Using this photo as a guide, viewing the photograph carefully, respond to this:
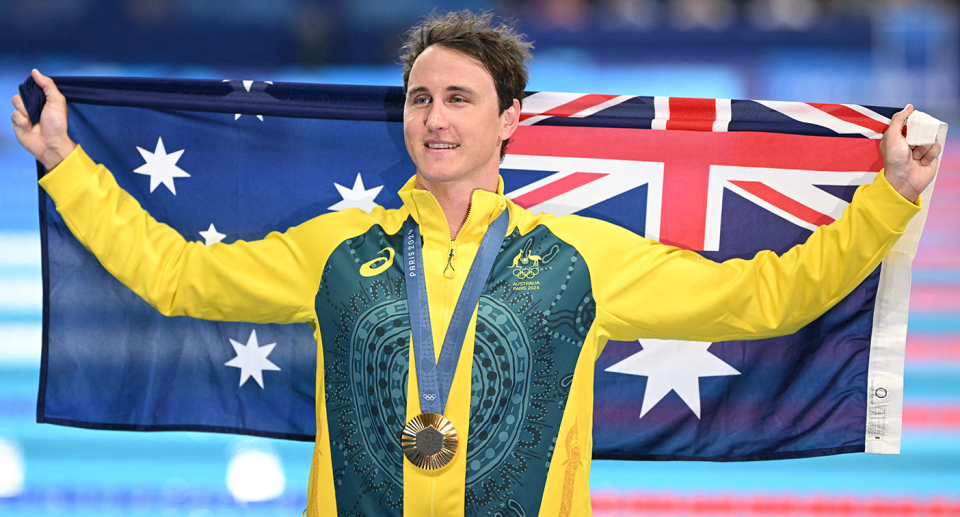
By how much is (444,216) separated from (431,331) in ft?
0.88

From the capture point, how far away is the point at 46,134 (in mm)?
2148

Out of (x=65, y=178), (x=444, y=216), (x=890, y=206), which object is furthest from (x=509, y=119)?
(x=65, y=178)

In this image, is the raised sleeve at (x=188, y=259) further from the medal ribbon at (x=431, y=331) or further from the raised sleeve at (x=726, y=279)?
the raised sleeve at (x=726, y=279)

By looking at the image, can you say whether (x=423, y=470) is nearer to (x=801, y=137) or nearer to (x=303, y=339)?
(x=303, y=339)

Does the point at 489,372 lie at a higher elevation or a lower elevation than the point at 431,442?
higher

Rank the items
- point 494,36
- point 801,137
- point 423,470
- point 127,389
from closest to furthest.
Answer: point 423,470 → point 494,36 → point 801,137 → point 127,389

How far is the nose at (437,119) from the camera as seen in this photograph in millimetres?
1830

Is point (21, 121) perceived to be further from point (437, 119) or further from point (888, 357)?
point (888, 357)

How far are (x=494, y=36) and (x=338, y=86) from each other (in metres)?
0.63

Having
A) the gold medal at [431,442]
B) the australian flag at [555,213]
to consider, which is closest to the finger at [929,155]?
the australian flag at [555,213]

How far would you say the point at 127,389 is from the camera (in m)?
2.51

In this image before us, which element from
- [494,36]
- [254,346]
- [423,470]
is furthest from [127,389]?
[494,36]

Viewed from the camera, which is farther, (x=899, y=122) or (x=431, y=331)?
(x=899, y=122)

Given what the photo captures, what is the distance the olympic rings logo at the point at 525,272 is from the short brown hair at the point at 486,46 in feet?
1.20
